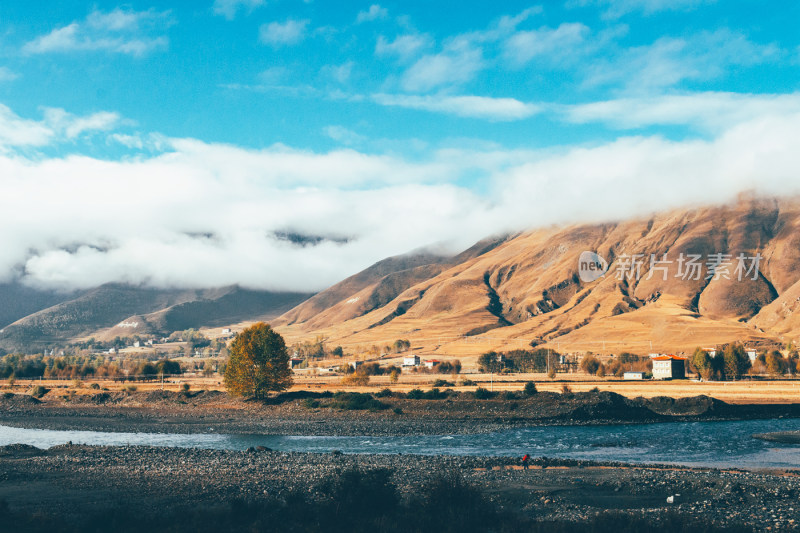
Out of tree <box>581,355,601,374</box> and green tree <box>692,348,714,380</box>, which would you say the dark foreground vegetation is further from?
tree <box>581,355,601,374</box>

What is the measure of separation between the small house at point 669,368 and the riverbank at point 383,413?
2583 inches

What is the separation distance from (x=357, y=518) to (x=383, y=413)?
58.7 meters

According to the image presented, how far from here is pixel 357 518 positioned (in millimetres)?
23938

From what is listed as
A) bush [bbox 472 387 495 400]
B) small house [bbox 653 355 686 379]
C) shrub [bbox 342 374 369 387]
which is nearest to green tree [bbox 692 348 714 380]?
small house [bbox 653 355 686 379]

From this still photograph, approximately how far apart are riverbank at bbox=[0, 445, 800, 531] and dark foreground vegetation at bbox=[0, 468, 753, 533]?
221 millimetres

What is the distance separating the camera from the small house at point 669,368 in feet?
487

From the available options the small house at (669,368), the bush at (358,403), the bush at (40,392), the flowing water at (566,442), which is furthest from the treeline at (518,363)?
the flowing water at (566,442)

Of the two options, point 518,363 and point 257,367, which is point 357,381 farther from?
point 518,363

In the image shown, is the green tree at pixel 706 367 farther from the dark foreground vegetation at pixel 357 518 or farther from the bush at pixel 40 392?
the bush at pixel 40 392

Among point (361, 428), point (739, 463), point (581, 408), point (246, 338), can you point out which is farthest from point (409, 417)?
point (739, 463)

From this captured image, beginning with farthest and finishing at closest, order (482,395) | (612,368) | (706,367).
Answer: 1. (612,368)
2. (706,367)
3. (482,395)

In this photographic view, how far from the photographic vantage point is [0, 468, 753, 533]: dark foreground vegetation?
2277 cm

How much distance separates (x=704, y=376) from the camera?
134 metres

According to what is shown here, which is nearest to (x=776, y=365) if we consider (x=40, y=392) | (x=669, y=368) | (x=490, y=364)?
(x=669, y=368)
